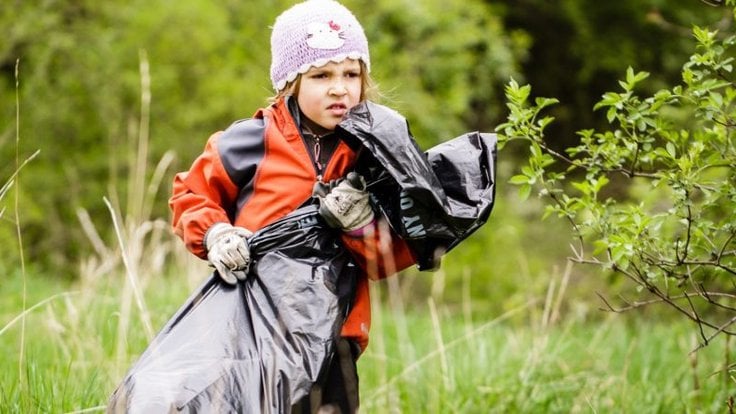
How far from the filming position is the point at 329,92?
9.16 ft

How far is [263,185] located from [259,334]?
43 cm

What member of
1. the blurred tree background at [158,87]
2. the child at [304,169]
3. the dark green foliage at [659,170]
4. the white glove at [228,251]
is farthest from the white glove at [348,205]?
the blurred tree background at [158,87]

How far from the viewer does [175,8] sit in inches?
347

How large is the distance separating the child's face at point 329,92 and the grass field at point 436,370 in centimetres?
55

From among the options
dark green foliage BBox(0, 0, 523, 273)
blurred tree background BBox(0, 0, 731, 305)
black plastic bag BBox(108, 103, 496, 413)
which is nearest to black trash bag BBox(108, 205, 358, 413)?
black plastic bag BBox(108, 103, 496, 413)

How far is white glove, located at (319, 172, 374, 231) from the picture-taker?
2.67 metres

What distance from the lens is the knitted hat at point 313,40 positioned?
280 centimetres

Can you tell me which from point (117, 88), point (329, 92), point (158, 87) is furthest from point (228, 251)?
point (117, 88)

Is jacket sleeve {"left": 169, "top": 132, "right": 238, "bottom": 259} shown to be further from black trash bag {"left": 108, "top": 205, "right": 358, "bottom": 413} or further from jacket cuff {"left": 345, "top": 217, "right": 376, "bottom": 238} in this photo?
jacket cuff {"left": 345, "top": 217, "right": 376, "bottom": 238}

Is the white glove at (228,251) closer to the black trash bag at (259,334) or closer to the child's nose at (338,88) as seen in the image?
the black trash bag at (259,334)

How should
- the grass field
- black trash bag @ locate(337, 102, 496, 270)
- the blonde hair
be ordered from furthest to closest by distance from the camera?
1. the grass field
2. the blonde hair
3. black trash bag @ locate(337, 102, 496, 270)

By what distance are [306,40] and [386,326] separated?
340cm

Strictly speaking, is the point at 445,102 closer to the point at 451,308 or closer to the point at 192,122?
the point at 451,308

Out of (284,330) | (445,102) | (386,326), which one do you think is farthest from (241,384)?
(445,102)
